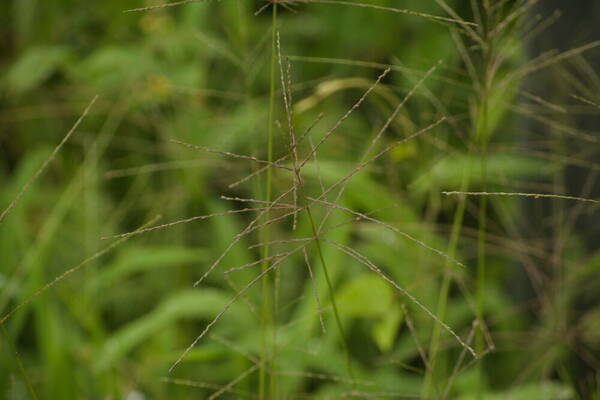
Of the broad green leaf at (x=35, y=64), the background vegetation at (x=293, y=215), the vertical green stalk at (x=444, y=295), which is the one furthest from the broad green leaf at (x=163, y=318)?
the broad green leaf at (x=35, y=64)

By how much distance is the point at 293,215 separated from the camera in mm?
1840

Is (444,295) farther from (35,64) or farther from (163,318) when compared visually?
(35,64)

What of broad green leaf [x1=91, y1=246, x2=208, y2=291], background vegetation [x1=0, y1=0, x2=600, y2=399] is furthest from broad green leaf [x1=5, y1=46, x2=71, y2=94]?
broad green leaf [x1=91, y1=246, x2=208, y2=291]

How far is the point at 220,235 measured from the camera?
161 centimetres

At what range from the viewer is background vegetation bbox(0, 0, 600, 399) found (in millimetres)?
1241

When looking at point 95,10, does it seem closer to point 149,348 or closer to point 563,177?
point 149,348

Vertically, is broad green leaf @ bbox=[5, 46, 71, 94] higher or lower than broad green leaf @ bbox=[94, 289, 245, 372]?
higher

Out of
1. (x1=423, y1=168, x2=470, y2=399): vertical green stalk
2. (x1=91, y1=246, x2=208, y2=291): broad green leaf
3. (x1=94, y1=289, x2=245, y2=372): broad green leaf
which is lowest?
(x1=94, y1=289, x2=245, y2=372): broad green leaf

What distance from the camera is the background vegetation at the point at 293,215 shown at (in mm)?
1241

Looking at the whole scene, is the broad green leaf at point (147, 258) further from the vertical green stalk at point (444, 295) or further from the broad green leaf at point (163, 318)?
the vertical green stalk at point (444, 295)

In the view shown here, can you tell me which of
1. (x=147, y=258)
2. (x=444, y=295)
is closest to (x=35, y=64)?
(x=147, y=258)

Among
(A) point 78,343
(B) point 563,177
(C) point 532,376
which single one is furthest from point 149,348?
(B) point 563,177

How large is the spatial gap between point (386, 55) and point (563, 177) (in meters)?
0.77

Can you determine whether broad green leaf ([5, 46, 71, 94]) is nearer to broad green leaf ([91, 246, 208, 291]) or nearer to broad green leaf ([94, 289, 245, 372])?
broad green leaf ([91, 246, 208, 291])
